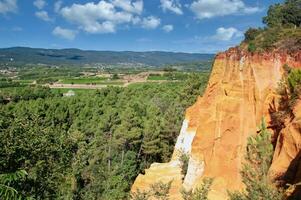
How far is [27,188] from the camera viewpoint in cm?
1898

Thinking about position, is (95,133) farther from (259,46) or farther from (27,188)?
(27,188)

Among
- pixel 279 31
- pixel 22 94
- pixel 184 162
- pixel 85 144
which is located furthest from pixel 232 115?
pixel 22 94

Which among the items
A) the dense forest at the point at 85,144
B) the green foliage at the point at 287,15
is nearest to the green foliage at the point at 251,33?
the green foliage at the point at 287,15

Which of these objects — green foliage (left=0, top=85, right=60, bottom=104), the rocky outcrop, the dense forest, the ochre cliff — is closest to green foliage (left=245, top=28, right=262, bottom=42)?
the dense forest

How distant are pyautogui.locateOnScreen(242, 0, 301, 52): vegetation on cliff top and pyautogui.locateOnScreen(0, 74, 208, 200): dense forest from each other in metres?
14.9

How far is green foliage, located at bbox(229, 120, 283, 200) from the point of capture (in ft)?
51.0

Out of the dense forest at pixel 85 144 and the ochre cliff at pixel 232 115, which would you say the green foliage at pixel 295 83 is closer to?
the ochre cliff at pixel 232 115

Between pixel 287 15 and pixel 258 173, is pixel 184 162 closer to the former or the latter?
pixel 258 173

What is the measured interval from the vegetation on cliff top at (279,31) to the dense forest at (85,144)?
14923 mm

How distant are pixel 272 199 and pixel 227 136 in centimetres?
1130

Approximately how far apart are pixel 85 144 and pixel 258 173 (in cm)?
3119

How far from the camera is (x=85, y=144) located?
46.7 m

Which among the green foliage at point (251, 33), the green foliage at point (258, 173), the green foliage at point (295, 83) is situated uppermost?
the green foliage at point (251, 33)

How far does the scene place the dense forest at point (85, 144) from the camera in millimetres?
19156
